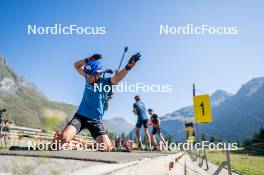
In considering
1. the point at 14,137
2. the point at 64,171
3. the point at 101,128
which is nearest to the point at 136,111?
the point at 101,128

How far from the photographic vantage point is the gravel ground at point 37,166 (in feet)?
4.60

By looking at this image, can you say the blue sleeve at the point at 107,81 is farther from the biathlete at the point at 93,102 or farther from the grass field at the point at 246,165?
the grass field at the point at 246,165

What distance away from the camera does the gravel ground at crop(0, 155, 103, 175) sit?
140 cm

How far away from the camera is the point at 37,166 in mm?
1506

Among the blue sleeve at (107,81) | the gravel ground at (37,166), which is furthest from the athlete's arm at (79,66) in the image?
the gravel ground at (37,166)

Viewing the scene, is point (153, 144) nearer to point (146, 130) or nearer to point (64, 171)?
point (146, 130)

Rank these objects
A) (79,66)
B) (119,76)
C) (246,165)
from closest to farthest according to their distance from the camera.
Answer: (119,76)
(79,66)
(246,165)

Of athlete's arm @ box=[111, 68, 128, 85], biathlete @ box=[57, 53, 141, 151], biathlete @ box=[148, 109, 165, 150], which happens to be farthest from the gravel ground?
biathlete @ box=[148, 109, 165, 150]

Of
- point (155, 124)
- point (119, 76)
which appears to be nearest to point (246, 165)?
point (155, 124)

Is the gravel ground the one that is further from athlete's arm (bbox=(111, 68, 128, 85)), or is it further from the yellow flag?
the yellow flag

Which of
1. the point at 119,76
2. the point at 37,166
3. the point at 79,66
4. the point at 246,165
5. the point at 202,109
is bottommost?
the point at 246,165

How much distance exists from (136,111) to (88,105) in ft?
25.1

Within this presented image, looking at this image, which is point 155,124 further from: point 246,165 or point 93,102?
point 246,165

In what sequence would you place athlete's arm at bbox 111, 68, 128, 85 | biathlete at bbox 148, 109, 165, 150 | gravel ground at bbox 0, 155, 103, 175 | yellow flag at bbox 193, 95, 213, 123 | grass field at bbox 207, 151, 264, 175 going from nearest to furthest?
gravel ground at bbox 0, 155, 103, 175, athlete's arm at bbox 111, 68, 128, 85, yellow flag at bbox 193, 95, 213, 123, biathlete at bbox 148, 109, 165, 150, grass field at bbox 207, 151, 264, 175
